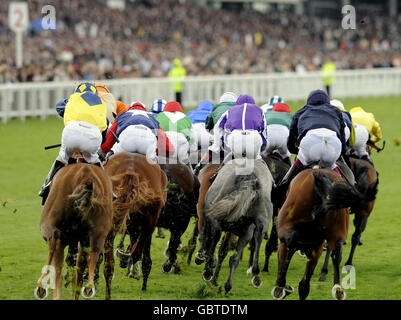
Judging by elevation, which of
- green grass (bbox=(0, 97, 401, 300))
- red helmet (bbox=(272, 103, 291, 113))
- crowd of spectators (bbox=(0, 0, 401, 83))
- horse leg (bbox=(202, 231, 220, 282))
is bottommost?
green grass (bbox=(0, 97, 401, 300))

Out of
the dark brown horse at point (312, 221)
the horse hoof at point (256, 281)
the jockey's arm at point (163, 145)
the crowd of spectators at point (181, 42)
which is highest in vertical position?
the crowd of spectators at point (181, 42)

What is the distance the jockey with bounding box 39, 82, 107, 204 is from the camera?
26.2ft

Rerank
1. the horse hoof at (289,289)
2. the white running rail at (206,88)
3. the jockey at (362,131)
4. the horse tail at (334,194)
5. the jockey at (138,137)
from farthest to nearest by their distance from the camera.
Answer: the white running rail at (206,88) → the jockey at (362,131) → the jockey at (138,137) → the horse hoof at (289,289) → the horse tail at (334,194)

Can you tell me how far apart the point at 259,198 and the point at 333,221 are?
33.9 inches

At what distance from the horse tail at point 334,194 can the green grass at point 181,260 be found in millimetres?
1105

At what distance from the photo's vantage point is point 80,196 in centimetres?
758

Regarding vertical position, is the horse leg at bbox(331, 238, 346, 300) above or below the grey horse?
below

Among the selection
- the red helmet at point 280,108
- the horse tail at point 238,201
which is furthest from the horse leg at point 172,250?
the red helmet at point 280,108

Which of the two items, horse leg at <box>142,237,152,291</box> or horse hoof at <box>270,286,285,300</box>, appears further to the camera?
horse leg at <box>142,237,152,291</box>

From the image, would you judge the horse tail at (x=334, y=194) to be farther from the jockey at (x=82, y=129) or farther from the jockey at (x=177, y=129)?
the jockey at (x=177, y=129)

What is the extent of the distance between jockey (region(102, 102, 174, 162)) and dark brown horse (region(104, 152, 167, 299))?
18cm

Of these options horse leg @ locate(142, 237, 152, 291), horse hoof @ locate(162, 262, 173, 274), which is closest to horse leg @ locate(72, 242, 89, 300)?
horse leg @ locate(142, 237, 152, 291)

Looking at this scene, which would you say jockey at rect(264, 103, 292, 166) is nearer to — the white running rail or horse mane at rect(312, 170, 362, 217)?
horse mane at rect(312, 170, 362, 217)

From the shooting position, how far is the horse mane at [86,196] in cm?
757
